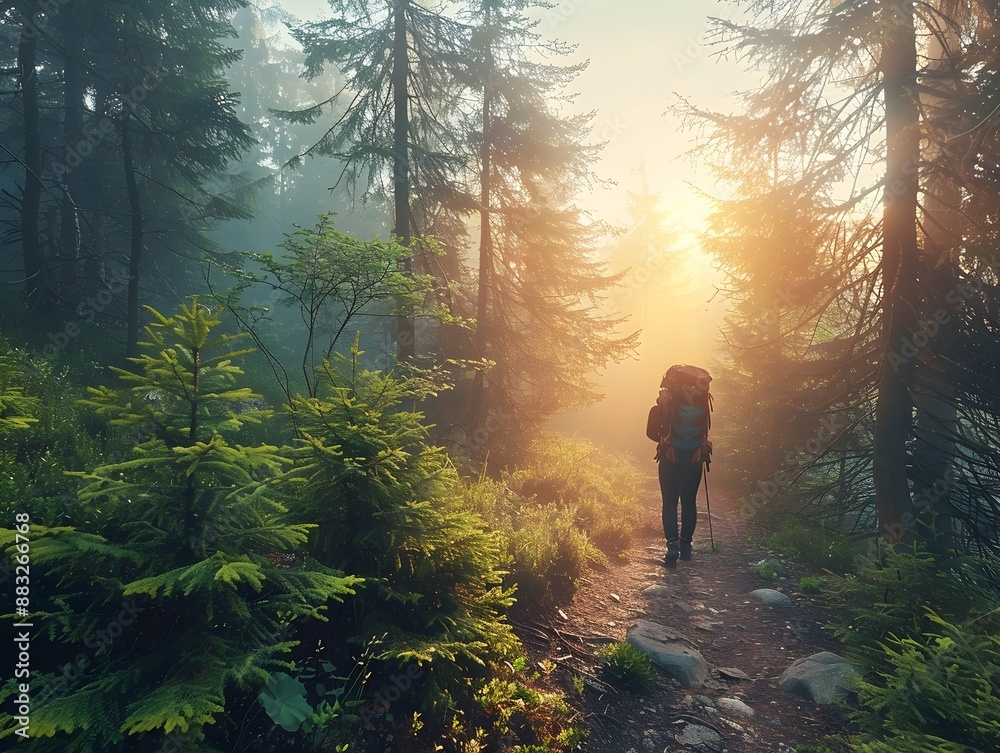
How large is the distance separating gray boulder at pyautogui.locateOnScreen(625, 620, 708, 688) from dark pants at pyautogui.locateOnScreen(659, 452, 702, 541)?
8.87ft

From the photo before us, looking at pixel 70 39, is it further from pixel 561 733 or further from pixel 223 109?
pixel 561 733

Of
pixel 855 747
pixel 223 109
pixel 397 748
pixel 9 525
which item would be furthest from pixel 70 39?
pixel 855 747

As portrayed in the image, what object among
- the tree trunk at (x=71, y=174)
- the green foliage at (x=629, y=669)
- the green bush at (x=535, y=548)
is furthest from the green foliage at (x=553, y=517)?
the tree trunk at (x=71, y=174)

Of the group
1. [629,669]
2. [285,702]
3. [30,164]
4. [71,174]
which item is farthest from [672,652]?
[71,174]

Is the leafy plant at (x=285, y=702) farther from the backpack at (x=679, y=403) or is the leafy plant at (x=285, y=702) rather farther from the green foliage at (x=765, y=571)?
the green foliage at (x=765, y=571)

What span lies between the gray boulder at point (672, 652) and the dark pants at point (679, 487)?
2.70m

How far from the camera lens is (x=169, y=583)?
2.29 metres

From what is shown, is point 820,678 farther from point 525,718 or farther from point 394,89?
point 394,89

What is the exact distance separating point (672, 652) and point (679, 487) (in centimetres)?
346

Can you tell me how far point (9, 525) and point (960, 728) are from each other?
5656 mm

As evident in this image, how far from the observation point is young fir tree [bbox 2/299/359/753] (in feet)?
7.38

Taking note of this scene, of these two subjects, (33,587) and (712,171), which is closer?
(33,587)

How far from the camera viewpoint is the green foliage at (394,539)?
3324 mm

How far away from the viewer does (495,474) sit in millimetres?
12242
